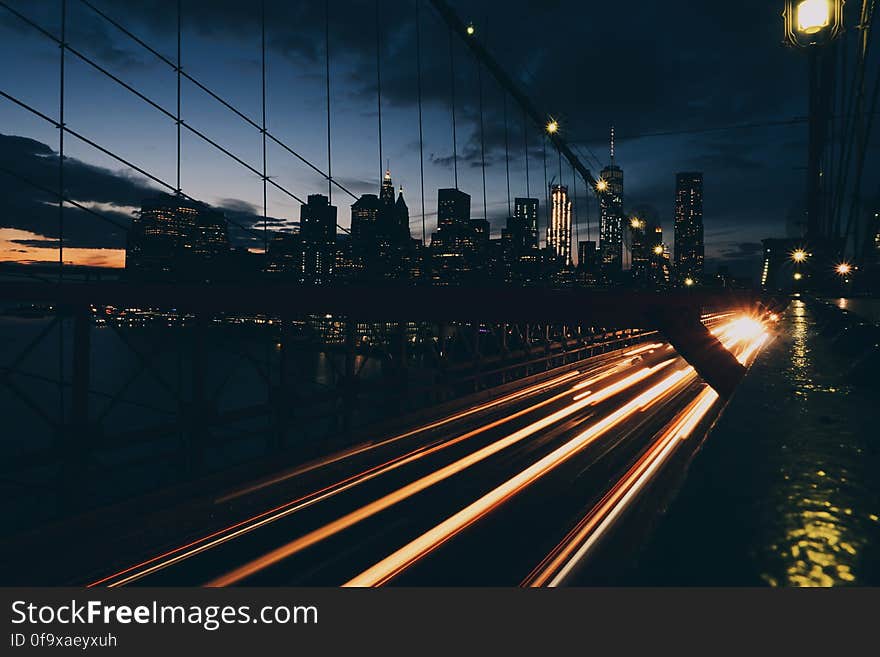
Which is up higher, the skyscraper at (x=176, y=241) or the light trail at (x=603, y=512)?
the skyscraper at (x=176, y=241)

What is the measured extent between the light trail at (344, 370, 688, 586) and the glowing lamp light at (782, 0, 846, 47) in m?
9.38

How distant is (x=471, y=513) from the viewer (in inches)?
362

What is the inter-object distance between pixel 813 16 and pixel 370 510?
11.1 metres

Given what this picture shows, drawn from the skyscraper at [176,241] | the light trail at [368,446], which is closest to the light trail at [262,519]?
the light trail at [368,446]

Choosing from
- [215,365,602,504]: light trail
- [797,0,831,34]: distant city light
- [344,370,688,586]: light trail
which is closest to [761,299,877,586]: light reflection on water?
[344,370,688,586]: light trail

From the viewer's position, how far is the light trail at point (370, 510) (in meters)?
7.45

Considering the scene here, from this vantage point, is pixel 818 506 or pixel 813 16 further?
pixel 813 16

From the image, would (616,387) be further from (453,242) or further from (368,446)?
(453,242)

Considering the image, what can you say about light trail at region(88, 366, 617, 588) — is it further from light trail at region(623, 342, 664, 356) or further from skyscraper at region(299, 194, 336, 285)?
light trail at region(623, 342, 664, 356)

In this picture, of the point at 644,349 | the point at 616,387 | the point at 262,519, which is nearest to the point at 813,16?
the point at 262,519

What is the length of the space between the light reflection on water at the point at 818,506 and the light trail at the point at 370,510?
7477 mm

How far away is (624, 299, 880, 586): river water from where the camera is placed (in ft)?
2.33

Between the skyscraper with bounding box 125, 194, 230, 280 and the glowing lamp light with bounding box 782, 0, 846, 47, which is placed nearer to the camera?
the glowing lamp light with bounding box 782, 0, 846, 47

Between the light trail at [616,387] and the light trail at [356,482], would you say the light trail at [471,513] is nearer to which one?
the light trail at [356,482]
